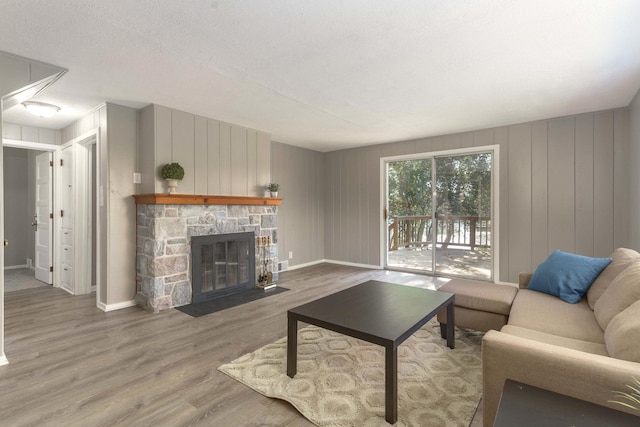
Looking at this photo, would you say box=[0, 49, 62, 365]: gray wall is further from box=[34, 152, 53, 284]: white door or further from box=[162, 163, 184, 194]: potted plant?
box=[34, 152, 53, 284]: white door

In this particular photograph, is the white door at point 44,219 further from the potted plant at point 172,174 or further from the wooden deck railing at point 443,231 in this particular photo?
the wooden deck railing at point 443,231

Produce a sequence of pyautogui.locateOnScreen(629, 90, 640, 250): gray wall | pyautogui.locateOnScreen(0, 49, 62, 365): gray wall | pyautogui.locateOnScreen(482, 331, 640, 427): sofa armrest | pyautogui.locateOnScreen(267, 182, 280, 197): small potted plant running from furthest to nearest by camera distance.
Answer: pyautogui.locateOnScreen(267, 182, 280, 197): small potted plant → pyautogui.locateOnScreen(629, 90, 640, 250): gray wall → pyautogui.locateOnScreen(0, 49, 62, 365): gray wall → pyautogui.locateOnScreen(482, 331, 640, 427): sofa armrest

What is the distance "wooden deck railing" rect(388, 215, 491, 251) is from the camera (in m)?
4.81

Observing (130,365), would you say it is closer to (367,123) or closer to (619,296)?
(619,296)

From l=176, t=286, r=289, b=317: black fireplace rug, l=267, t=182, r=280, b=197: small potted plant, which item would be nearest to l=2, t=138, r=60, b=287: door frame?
l=176, t=286, r=289, b=317: black fireplace rug

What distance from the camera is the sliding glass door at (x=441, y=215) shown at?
4.80 m

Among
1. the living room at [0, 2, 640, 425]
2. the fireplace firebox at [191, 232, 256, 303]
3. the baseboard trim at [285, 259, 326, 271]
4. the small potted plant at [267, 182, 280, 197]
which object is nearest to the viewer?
the living room at [0, 2, 640, 425]

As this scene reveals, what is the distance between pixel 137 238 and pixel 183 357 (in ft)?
6.21

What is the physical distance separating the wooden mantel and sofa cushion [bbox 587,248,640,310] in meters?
3.71

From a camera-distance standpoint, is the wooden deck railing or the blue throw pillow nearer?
the blue throw pillow

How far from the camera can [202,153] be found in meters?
4.02

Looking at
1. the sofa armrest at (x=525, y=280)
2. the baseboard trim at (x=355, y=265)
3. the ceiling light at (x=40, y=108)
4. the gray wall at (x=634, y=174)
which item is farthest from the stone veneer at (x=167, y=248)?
the gray wall at (x=634, y=174)

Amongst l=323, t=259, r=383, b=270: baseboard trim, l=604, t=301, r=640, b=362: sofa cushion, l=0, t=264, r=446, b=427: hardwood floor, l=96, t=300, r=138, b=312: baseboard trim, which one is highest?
l=604, t=301, r=640, b=362: sofa cushion

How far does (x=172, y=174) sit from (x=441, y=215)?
3984mm
